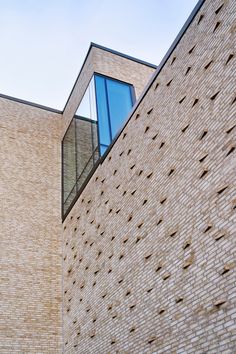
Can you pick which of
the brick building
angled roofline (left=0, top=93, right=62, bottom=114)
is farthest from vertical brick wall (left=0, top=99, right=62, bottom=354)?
angled roofline (left=0, top=93, right=62, bottom=114)

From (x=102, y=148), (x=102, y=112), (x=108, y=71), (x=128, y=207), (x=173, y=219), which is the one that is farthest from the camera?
(x=108, y=71)

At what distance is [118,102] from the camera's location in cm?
1052

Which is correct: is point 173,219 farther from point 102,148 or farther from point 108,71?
point 108,71

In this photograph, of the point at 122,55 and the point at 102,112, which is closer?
the point at 102,112

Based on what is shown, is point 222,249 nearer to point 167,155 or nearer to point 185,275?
point 185,275

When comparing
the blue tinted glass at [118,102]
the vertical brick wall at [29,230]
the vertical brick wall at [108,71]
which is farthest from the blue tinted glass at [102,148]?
the vertical brick wall at [29,230]

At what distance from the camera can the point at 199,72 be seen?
6062mm

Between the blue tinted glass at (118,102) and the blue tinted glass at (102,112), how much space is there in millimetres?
126

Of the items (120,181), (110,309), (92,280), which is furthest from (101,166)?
(110,309)

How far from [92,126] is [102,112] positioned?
0.45 m

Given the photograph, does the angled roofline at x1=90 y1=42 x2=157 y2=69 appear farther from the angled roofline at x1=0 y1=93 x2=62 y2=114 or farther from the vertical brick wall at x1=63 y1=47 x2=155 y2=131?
the angled roofline at x1=0 y1=93 x2=62 y2=114

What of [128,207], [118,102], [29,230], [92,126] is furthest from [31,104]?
[128,207]

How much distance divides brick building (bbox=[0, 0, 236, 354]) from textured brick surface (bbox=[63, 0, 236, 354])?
2cm

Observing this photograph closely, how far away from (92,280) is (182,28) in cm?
492
